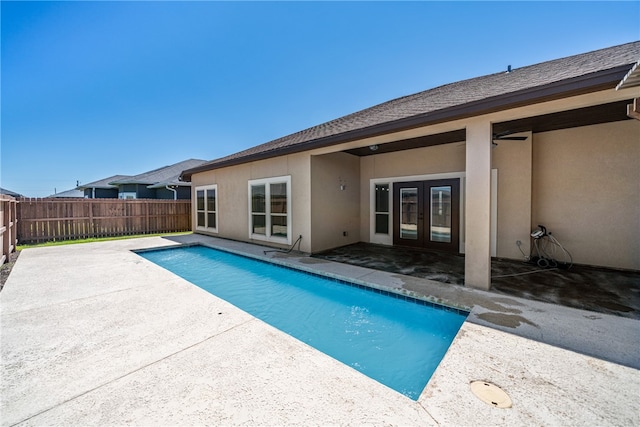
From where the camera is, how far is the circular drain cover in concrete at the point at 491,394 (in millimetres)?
1907

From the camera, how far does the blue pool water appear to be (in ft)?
9.33

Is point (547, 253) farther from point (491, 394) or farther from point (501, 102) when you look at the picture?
point (491, 394)

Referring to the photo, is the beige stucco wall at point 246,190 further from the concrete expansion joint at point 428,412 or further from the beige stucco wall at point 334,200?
the concrete expansion joint at point 428,412

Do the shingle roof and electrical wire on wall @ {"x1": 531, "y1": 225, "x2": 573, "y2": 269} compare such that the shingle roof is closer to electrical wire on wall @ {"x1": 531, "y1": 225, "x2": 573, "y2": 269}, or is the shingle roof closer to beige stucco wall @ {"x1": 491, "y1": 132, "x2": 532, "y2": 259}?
beige stucco wall @ {"x1": 491, "y1": 132, "x2": 532, "y2": 259}

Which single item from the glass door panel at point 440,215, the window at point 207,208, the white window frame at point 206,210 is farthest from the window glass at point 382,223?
the window at point 207,208

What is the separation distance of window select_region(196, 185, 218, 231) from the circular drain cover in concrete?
1091cm

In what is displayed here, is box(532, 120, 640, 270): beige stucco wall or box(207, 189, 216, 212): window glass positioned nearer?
box(532, 120, 640, 270): beige stucco wall

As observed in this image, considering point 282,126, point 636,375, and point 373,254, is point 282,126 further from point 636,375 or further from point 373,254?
point 636,375

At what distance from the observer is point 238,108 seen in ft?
51.2

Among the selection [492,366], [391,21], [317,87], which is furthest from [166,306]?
[317,87]

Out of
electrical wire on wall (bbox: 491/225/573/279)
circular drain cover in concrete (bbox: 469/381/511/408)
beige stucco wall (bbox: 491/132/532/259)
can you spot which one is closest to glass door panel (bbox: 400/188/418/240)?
beige stucco wall (bbox: 491/132/532/259)

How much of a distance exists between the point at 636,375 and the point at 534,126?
16.9 ft

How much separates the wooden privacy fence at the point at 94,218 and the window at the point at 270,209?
6.70m

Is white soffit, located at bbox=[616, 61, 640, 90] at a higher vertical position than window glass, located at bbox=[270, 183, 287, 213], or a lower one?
higher
